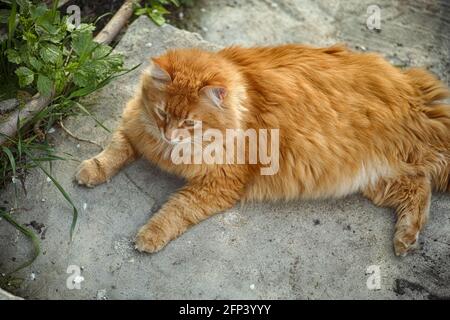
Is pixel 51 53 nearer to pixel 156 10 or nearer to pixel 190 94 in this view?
pixel 190 94

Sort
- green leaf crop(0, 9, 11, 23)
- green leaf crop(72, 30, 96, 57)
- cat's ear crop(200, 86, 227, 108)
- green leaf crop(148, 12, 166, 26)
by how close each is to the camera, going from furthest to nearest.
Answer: green leaf crop(148, 12, 166, 26), green leaf crop(72, 30, 96, 57), green leaf crop(0, 9, 11, 23), cat's ear crop(200, 86, 227, 108)

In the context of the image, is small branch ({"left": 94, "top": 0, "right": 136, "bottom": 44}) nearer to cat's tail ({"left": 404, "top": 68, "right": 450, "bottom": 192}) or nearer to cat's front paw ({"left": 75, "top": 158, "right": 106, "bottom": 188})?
cat's front paw ({"left": 75, "top": 158, "right": 106, "bottom": 188})

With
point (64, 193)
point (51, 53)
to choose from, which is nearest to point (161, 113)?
point (64, 193)

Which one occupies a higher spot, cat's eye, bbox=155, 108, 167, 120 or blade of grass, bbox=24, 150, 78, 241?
cat's eye, bbox=155, 108, 167, 120

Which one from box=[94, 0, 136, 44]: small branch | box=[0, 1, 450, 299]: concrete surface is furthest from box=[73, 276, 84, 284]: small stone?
box=[94, 0, 136, 44]: small branch

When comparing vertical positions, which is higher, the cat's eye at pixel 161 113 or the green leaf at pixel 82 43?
the green leaf at pixel 82 43

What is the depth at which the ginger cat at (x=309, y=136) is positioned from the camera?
132 inches

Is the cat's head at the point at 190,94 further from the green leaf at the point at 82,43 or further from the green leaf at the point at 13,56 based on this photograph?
the green leaf at the point at 13,56

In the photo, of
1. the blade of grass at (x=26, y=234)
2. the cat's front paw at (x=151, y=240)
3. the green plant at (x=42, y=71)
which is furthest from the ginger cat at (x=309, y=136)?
the blade of grass at (x=26, y=234)

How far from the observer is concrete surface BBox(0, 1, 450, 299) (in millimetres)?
3234

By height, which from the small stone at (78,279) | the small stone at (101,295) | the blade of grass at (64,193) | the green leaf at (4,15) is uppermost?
the green leaf at (4,15)

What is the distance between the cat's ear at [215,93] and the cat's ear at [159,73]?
0.69 ft

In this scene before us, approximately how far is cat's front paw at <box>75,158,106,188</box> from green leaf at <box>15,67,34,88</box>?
61cm
